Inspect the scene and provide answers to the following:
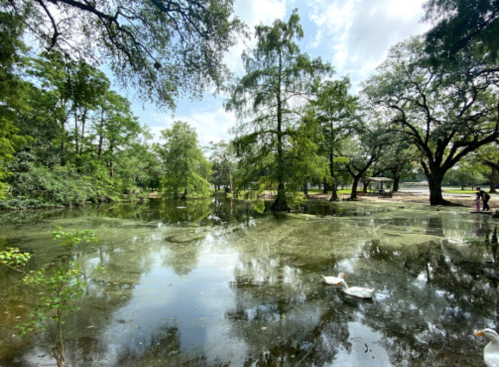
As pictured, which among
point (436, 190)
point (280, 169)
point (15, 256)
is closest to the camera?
point (15, 256)

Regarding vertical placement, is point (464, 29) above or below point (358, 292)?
above

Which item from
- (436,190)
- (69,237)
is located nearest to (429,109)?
(436,190)

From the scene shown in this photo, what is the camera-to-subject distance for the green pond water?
251cm

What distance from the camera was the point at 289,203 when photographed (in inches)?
631

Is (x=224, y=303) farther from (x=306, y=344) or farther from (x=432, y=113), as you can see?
(x=432, y=113)

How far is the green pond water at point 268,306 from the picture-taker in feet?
8.24

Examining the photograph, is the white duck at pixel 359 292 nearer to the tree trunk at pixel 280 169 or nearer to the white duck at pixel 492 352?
the white duck at pixel 492 352

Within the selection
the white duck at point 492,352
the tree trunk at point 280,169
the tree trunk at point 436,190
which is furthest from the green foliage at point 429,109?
the white duck at point 492,352

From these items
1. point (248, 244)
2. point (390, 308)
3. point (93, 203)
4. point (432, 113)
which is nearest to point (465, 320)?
point (390, 308)

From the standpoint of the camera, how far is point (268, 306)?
3561 millimetres

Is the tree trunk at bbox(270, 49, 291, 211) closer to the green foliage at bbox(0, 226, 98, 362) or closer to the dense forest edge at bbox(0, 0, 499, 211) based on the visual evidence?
the dense forest edge at bbox(0, 0, 499, 211)

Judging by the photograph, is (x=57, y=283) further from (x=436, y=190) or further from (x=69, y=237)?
(x=436, y=190)

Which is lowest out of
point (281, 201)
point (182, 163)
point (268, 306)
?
point (268, 306)

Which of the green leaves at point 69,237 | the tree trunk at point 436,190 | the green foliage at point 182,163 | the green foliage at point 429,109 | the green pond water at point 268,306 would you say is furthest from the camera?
the green foliage at point 182,163
